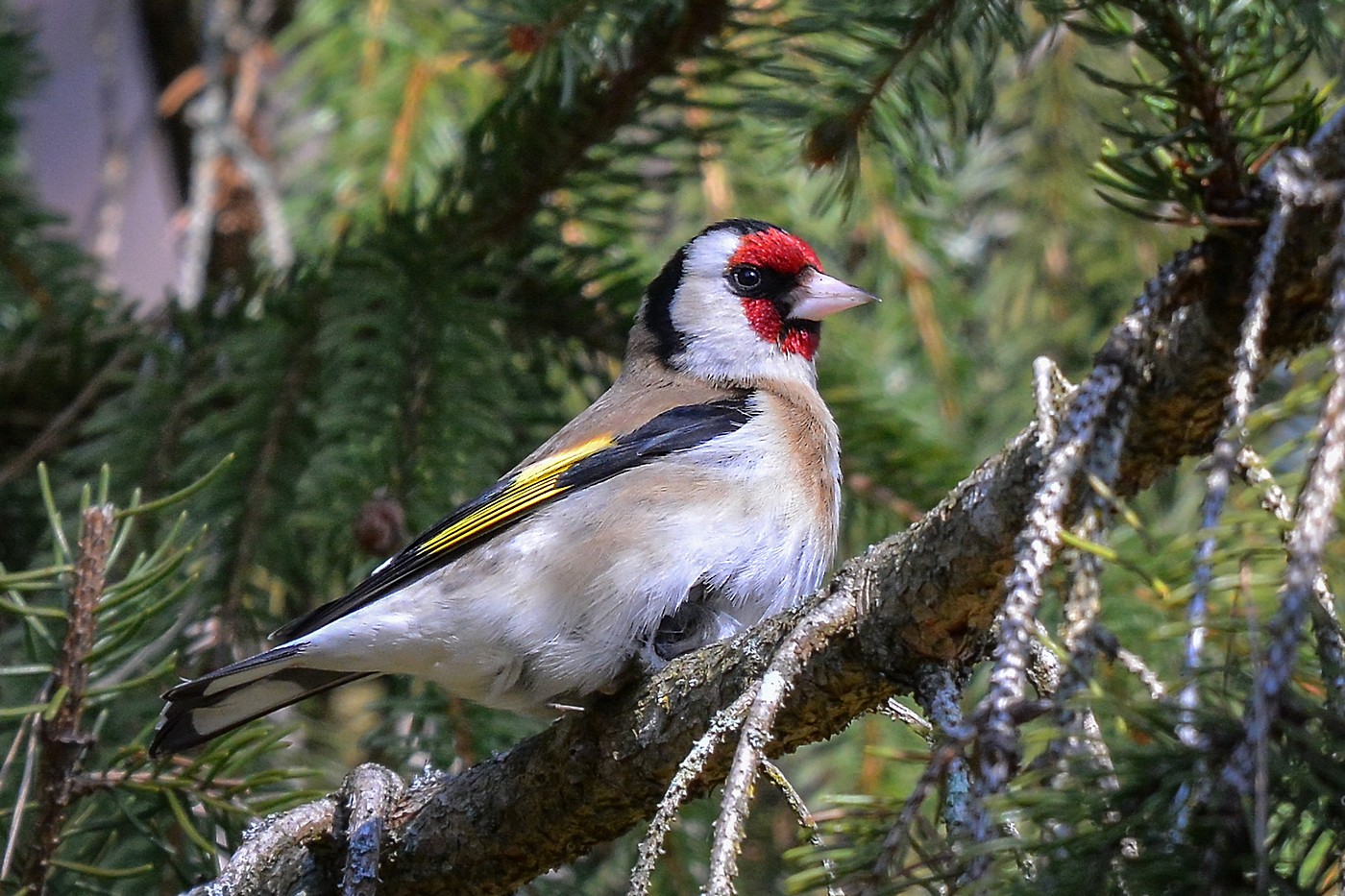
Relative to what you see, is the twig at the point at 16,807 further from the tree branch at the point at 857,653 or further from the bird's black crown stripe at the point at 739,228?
the bird's black crown stripe at the point at 739,228

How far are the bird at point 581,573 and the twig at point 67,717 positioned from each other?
15 centimetres

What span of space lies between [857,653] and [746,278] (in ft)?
5.41

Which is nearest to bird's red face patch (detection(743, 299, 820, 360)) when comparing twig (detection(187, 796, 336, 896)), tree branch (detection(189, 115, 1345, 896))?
Result: tree branch (detection(189, 115, 1345, 896))

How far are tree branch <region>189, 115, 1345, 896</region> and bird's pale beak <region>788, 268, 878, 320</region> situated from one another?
50.6 inches

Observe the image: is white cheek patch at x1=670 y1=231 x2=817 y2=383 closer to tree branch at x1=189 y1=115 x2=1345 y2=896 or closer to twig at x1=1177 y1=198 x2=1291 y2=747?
tree branch at x1=189 y1=115 x2=1345 y2=896

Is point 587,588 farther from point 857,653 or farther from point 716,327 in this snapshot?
point 716,327

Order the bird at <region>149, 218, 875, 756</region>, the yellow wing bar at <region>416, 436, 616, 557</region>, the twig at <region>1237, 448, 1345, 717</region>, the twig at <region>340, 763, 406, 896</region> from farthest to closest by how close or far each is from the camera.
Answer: the yellow wing bar at <region>416, 436, 616, 557</region> → the bird at <region>149, 218, 875, 756</region> → the twig at <region>340, 763, 406, 896</region> → the twig at <region>1237, 448, 1345, 717</region>

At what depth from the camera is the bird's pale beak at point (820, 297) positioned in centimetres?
265

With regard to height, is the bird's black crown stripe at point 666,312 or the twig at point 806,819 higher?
the twig at point 806,819

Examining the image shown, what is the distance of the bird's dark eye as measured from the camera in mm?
2812

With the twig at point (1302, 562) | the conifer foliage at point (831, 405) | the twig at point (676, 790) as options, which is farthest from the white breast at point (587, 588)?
the twig at point (1302, 562)

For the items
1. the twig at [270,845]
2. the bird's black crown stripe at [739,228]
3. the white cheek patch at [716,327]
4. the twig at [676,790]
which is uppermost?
the bird's black crown stripe at [739,228]

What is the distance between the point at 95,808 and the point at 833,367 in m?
1.57

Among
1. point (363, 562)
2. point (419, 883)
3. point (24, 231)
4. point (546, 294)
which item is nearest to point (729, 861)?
point (419, 883)
